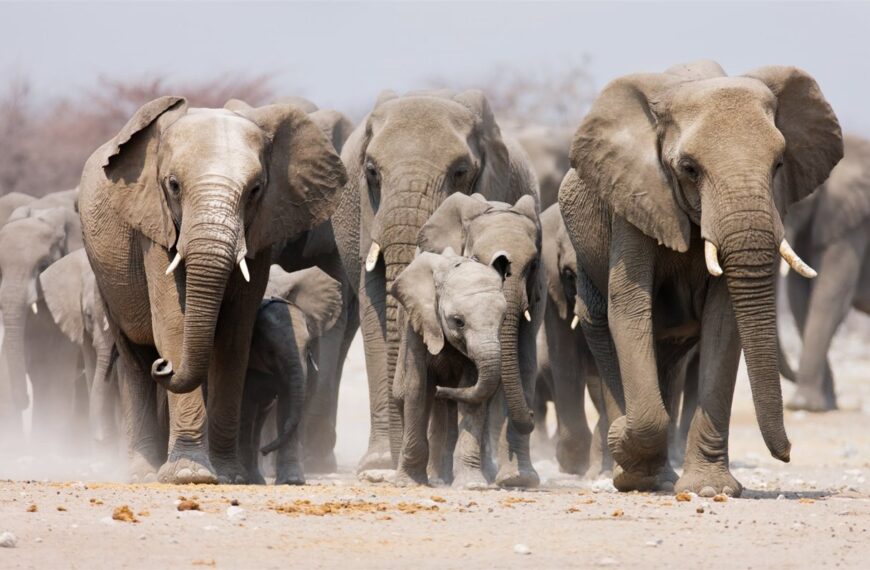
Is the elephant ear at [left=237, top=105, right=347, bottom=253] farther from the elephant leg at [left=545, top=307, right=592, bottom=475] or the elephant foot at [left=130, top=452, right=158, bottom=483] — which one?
the elephant leg at [left=545, top=307, right=592, bottom=475]

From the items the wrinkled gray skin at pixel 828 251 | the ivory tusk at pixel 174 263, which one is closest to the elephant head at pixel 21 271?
the ivory tusk at pixel 174 263

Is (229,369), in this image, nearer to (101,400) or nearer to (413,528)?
(413,528)

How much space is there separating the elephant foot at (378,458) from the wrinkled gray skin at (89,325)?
5.42 feet

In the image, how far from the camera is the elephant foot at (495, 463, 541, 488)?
11.8 m

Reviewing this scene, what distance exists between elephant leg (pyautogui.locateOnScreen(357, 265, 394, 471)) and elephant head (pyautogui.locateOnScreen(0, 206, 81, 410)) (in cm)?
452

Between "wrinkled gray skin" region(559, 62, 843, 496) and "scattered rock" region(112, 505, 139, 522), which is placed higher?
"wrinkled gray skin" region(559, 62, 843, 496)

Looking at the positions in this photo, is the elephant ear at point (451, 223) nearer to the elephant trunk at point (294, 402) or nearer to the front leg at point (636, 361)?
the elephant trunk at point (294, 402)

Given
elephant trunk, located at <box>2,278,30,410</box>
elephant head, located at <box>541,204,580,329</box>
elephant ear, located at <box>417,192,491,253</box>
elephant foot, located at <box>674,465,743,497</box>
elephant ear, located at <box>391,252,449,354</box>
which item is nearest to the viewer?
elephant foot, located at <box>674,465,743,497</box>

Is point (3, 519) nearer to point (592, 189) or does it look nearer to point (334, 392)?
point (592, 189)

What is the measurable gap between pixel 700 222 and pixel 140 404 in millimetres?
3492

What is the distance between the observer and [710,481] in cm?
1034

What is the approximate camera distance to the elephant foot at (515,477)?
11781 millimetres

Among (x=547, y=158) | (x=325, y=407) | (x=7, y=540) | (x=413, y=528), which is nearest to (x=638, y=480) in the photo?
(x=413, y=528)

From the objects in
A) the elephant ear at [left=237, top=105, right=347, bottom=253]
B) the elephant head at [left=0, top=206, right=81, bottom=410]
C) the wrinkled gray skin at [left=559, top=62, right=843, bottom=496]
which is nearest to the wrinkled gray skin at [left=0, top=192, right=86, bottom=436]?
the elephant head at [left=0, top=206, right=81, bottom=410]
